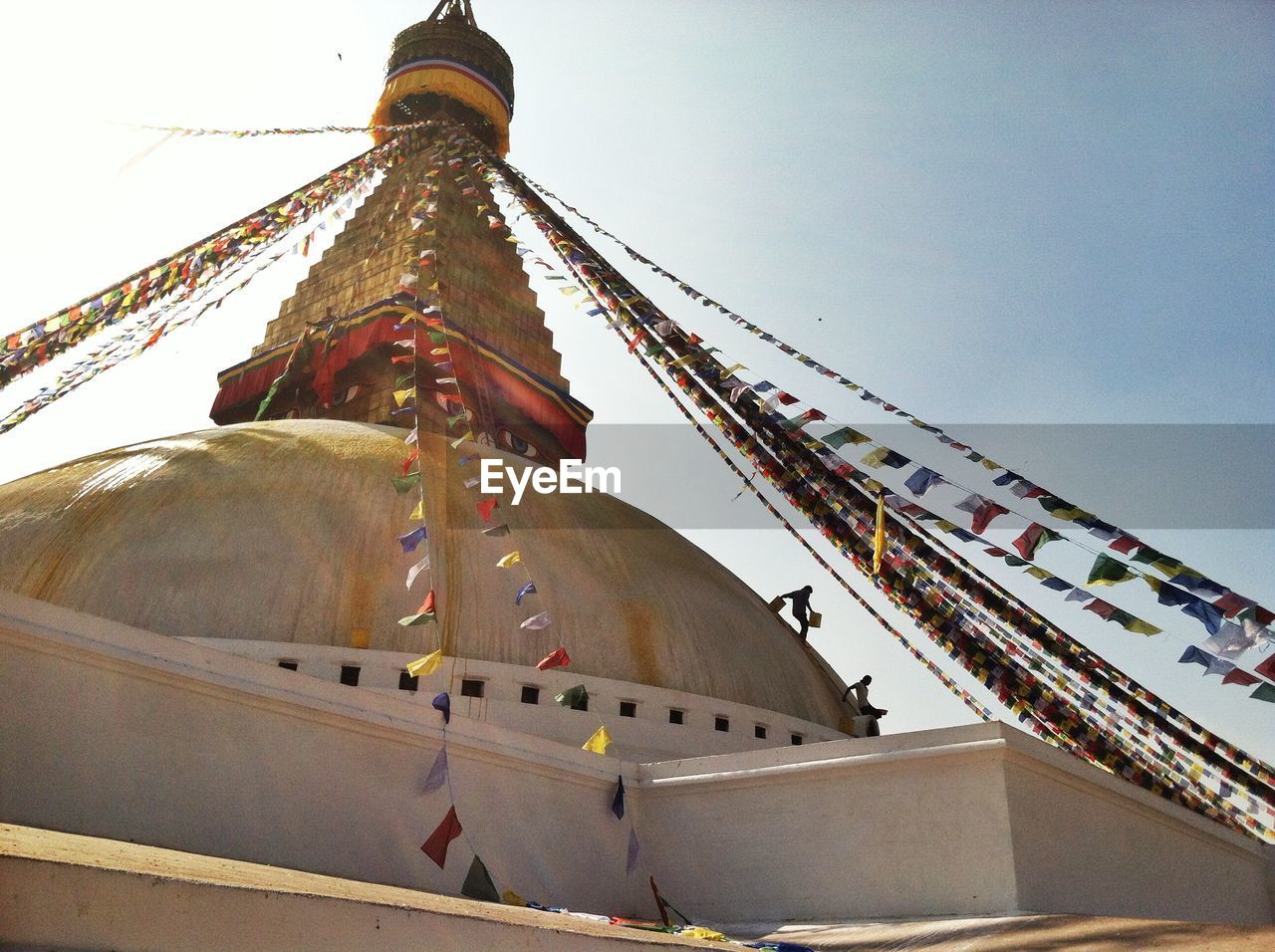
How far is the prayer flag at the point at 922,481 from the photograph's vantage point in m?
6.55

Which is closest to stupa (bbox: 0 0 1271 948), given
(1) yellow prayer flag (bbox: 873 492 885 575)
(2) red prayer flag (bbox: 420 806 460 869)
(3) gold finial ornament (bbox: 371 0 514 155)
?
(2) red prayer flag (bbox: 420 806 460 869)

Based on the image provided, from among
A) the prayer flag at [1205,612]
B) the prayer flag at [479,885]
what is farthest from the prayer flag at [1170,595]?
the prayer flag at [479,885]

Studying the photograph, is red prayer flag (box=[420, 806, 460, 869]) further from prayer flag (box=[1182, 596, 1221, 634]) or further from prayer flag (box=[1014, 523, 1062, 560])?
prayer flag (box=[1182, 596, 1221, 634])

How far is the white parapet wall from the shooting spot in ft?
17.7

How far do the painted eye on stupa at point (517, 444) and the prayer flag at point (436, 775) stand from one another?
6832 mm

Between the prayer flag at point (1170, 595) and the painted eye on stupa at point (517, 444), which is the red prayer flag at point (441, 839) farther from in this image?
the painted eye on stupa at point (517, 444)

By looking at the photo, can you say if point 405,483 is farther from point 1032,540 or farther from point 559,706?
point 1032,540

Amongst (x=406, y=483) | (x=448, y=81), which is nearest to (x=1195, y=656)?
(x=406, y=483)

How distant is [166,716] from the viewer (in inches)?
225

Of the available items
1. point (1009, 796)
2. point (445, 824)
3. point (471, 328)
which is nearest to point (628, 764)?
point (445, 824)

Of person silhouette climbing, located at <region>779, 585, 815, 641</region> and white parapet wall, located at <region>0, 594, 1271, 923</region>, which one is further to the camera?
person silhouette climbing, located at <region>779, 585, 815, 641</region>

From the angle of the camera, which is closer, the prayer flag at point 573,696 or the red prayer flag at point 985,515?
the red prayer flag at point 985,515

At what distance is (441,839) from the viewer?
6328 millimetres

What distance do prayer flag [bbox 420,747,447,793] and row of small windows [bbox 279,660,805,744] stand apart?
1319mm
